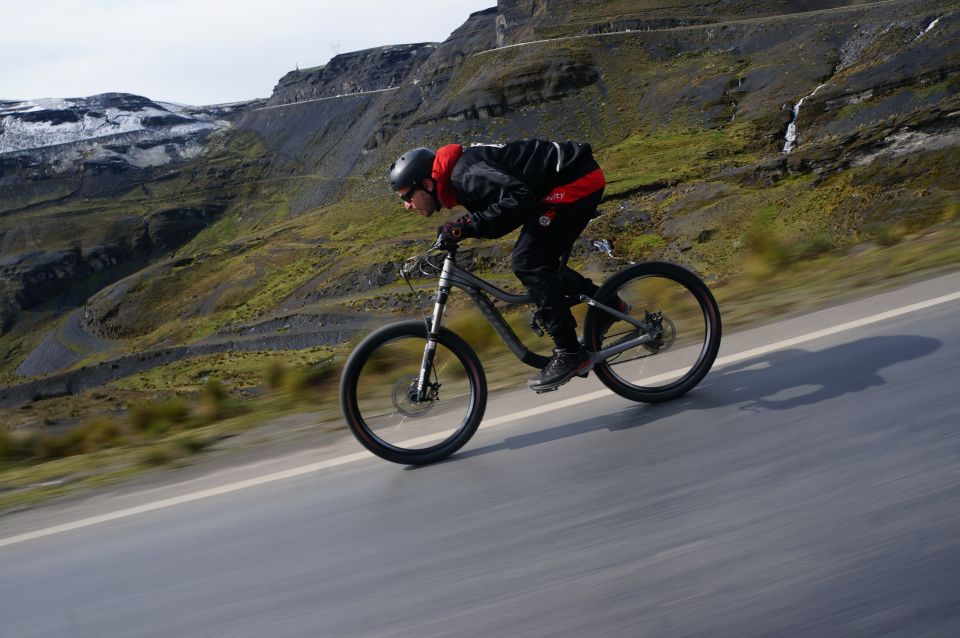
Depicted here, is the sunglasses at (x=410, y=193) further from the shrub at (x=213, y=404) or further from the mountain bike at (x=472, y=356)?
the shrub at (x=213, y=404)

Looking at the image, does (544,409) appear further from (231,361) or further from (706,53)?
(706,53)

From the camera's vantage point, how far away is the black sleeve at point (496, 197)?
4199mm

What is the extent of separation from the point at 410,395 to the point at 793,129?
63221 mm

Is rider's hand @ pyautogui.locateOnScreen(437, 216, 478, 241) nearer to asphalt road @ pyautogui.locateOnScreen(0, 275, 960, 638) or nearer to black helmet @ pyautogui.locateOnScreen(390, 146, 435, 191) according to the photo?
black helmet @ pyautogui.locateOnScreen(390, 146, 435, 191)

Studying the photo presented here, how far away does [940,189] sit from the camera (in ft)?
116

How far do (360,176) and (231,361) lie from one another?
6860cm

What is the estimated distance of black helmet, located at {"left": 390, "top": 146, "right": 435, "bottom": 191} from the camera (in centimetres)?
436

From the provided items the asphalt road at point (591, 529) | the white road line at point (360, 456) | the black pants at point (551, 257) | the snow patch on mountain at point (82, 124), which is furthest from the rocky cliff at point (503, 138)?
the asphalt road at point (591, 529)

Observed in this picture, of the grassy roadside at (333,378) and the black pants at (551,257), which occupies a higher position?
the black pants at (551,257)

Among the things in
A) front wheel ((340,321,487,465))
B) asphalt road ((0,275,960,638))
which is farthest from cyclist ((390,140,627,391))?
asphalt road ((0,275,960,638))

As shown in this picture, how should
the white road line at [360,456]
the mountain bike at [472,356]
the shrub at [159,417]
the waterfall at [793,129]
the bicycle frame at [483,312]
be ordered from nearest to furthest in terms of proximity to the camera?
the white road line at [360,456]
the mountain bike at [472,356]
the bicycle frame at [483,312]
the shrub at [159,417]
the waterfall at [793,129]

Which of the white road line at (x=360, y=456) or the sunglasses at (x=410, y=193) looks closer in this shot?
the white road line at (x=360, y=456)

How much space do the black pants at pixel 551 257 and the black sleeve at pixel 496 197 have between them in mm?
152

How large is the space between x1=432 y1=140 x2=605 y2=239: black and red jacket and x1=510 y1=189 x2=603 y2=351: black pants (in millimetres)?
58
